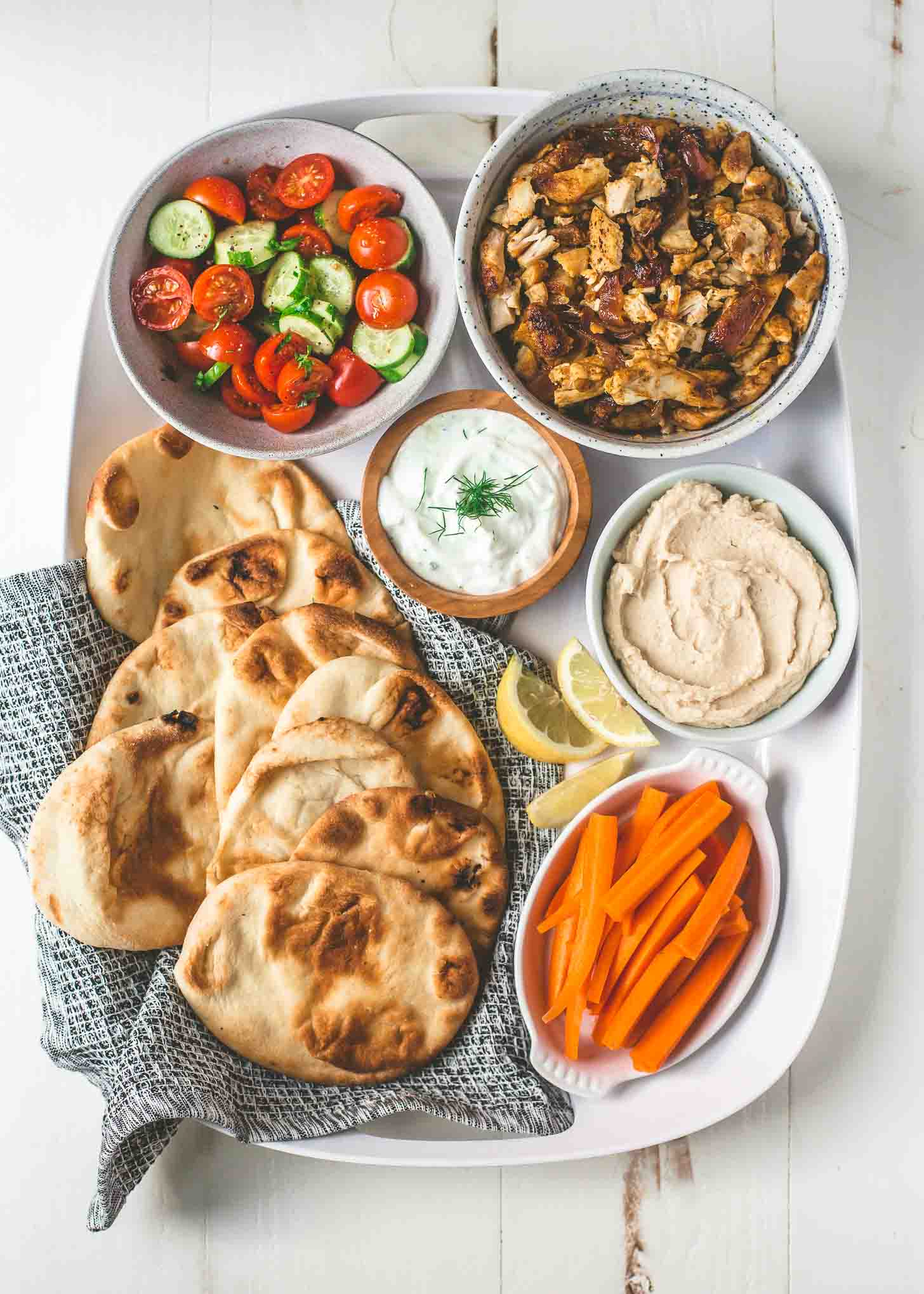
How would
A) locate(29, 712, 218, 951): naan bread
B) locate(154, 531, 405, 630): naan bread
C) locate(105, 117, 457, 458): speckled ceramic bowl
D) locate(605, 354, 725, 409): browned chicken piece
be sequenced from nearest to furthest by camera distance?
locate(605, 354, 725, 409): browned chicken piece < locate(29, 712, 218, 951): naan bread < locate(105, 117, 457, 458): speckled ceramic bowl < locate(154, 531, 405, 630): naan bread

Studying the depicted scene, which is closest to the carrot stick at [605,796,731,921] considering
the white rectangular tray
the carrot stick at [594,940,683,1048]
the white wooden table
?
the carrot stick at [594,940,683,1048]

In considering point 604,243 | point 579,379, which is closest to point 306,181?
point 604,243

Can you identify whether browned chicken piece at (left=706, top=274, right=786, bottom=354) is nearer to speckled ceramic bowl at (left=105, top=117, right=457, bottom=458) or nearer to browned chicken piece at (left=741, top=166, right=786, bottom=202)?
browned chicken piece at (left=741, top=166, right=786, bottom=202)

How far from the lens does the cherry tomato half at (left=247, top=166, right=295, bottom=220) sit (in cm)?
312

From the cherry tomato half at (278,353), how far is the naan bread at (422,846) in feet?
3.95

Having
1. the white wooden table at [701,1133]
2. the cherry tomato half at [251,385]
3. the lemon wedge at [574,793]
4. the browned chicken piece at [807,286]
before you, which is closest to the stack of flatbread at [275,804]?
the lemon wedge at [574,793]

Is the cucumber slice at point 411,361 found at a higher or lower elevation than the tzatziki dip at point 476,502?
higher

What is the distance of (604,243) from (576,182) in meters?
0.17

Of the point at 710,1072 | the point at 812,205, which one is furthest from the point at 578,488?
the point at 710,1072

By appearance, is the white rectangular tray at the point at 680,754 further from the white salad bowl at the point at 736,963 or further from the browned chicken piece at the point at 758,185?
the browned chicken piece at the point at 758,185

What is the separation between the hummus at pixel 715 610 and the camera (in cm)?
293

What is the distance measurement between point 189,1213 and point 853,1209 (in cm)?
197

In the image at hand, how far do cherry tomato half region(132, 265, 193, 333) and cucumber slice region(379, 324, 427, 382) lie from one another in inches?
23.5

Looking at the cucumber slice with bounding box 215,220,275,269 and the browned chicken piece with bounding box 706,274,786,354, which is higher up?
the cucumber slice with bounding box 215,220,275,269
